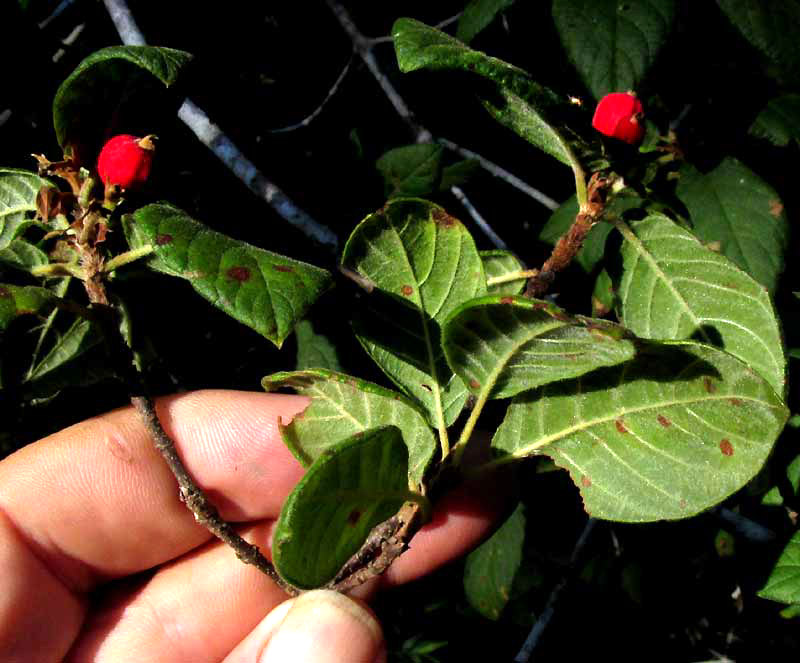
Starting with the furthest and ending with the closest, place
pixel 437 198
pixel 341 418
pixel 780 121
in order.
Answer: pixel 437 198
pixel 780 121
pixel 341 418

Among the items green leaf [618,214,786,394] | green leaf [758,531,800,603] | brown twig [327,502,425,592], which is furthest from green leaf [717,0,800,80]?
brown twig [327,502,425,592]

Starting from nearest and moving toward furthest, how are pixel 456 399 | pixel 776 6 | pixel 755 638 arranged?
pixel 456 399
pixel 776 6
pixel 755 638

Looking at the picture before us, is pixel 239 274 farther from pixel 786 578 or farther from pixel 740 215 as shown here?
pixel 786 578

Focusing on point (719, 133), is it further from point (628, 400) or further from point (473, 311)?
point (473, 311)

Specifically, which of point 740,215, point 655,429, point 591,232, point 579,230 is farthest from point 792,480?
point 579,230

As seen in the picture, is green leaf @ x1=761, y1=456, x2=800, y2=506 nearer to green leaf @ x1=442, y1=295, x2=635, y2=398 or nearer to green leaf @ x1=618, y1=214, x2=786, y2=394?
green leaf @ x1=618, y1=214, x2=786, y2=394

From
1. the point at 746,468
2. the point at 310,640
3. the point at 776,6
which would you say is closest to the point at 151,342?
the point at 310,640
